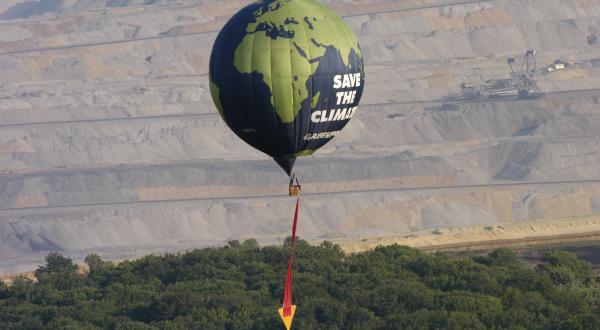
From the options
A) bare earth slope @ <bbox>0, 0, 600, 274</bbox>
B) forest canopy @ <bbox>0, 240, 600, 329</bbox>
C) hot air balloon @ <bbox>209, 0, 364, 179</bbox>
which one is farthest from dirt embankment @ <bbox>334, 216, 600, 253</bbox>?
hot air balloon @ <bbox>209, 0, 364, 179</bbox>

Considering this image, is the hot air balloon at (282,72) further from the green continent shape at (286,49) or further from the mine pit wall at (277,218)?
the mine pit wall at (277,218)

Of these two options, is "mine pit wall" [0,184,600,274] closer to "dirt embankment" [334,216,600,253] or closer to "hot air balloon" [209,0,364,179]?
"dirt embankment" [334,216,600,253]

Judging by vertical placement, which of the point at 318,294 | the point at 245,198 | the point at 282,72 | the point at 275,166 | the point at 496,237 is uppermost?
the point at 282,72

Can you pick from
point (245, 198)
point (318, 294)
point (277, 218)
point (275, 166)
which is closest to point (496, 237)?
point (277, 218)

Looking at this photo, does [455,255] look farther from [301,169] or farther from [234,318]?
[301,169]

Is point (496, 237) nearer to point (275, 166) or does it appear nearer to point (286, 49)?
point (275, 166)

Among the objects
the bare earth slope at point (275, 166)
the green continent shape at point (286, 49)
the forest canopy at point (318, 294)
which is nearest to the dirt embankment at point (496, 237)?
the bare earth slope at point (275, 166)
